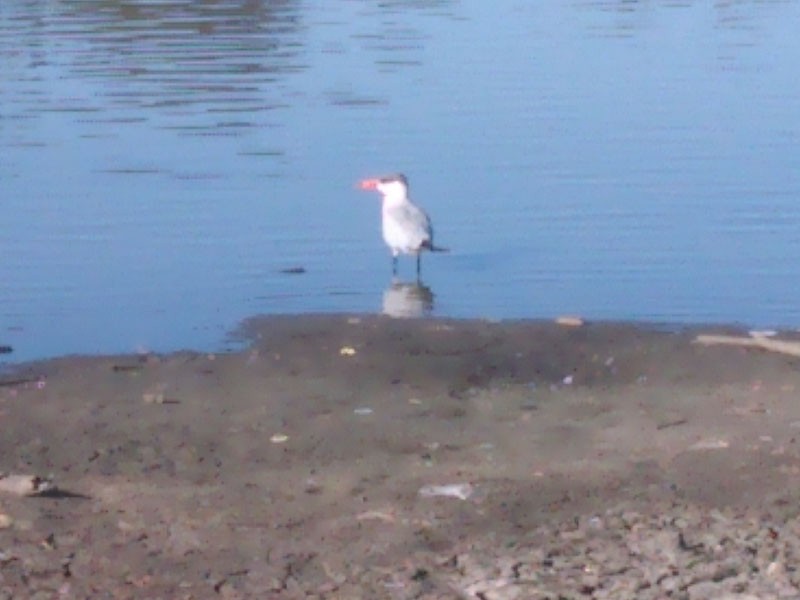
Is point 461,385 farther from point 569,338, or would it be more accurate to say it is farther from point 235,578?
point 235,578

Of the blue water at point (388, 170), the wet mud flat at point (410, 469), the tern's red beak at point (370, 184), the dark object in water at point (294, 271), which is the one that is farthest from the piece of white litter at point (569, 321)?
the tern's red beak at point (370, 184)

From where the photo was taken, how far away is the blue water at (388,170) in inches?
588

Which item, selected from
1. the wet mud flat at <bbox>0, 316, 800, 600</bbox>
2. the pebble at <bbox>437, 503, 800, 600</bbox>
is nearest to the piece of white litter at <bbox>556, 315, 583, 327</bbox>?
the wet mud flat at <bbox>0, 316, 800, 600</bbox>

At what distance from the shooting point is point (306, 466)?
30.3 feet

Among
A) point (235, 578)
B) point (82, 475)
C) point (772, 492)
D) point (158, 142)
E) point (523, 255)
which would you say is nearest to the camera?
point (235, 578)

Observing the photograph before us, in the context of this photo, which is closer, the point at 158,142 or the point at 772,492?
the point at 772,492

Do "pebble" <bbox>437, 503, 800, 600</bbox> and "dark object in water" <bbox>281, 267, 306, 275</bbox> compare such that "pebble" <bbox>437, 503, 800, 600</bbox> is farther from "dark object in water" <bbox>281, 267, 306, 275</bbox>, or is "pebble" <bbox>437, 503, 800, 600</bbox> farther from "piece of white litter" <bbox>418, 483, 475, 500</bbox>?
"dark object in water" <bbox>281, 267, 306, 275</bbox>

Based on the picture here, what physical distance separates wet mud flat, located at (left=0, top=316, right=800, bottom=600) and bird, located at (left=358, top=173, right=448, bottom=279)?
2.82 metres

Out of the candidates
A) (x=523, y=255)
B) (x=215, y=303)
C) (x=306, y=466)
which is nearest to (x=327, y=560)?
(x=306, y=466)

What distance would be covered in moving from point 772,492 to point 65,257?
30.2 feet

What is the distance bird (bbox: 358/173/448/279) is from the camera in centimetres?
1586

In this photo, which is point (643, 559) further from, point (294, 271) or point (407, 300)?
point (294, 271)

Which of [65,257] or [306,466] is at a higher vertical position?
[306,466]

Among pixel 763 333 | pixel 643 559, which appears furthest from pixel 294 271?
pixel 643 559
